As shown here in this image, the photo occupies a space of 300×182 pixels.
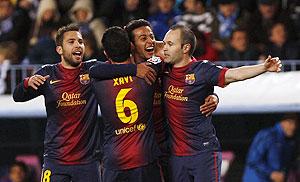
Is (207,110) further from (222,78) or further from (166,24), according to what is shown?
(166,24)

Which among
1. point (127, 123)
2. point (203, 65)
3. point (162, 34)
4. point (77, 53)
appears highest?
point (162, 34)

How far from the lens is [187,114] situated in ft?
30.2

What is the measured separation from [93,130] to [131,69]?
814 millimetres

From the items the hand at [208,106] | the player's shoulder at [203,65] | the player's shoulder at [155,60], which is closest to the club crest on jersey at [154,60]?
the player's shoulder at [155,60]

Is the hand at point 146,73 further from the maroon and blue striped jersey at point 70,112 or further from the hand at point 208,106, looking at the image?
the maroon and blue striped jersey at point 70,112

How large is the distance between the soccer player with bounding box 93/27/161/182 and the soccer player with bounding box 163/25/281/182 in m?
0.18

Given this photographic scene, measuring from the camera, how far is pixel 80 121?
9.56 m

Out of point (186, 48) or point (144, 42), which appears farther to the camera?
point (144, 42)

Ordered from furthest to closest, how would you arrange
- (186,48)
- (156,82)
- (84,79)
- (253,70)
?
(84,79)
(156,82)
(186,48)
(253,70)

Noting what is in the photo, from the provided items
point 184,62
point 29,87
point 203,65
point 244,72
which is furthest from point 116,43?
point 244,72

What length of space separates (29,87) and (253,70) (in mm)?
2072

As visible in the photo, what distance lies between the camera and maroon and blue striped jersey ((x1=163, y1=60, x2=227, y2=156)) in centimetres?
917

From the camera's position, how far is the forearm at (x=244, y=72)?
870 cm

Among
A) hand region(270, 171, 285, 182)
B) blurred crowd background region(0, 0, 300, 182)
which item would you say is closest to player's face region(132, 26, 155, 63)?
blurred crowd background region(0, 0, 300, 182)
